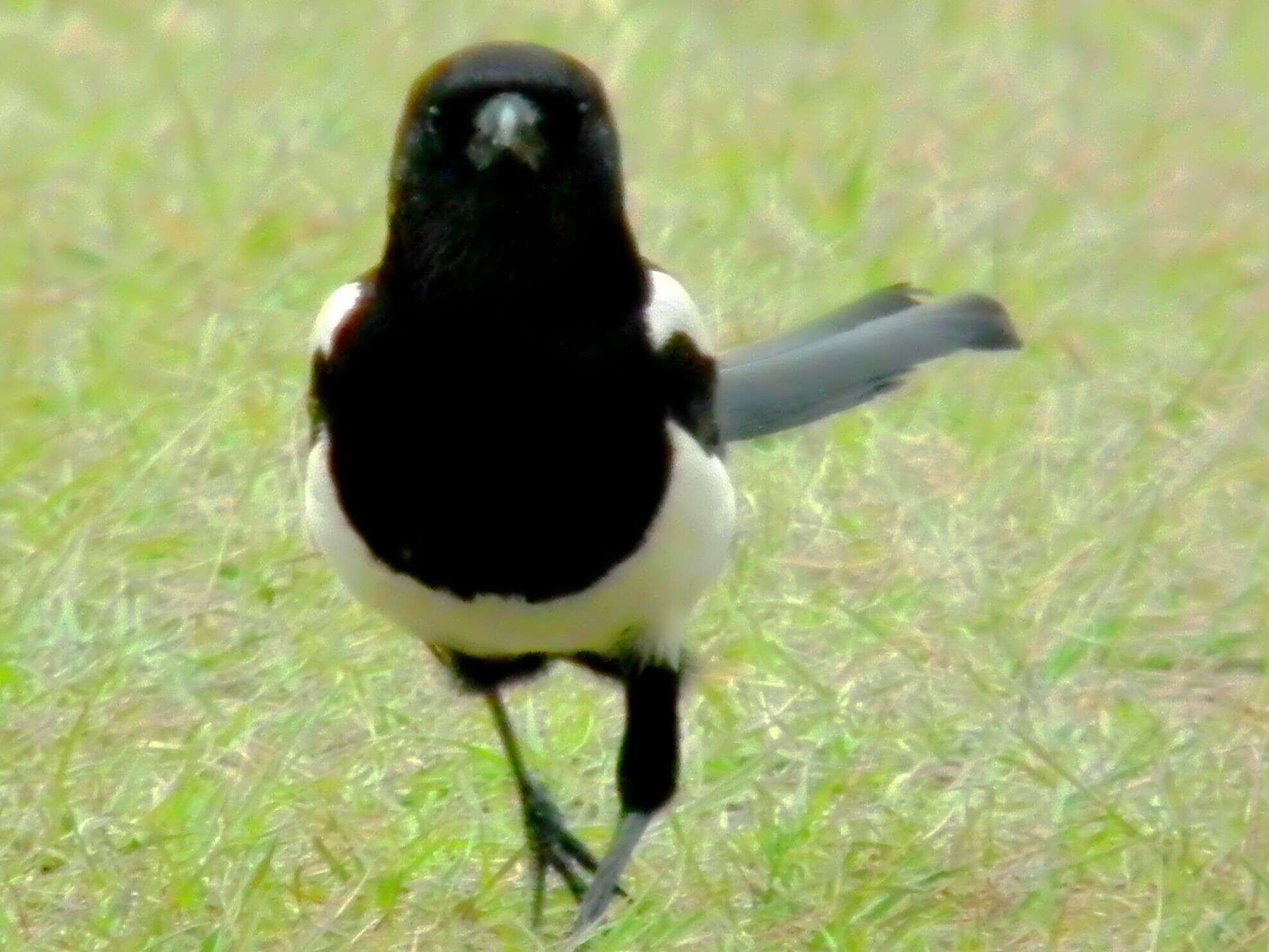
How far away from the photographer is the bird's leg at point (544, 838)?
2.78 m

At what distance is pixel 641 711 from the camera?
265 cm

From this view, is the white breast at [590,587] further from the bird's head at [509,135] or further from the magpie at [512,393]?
the bird's head at [509,135]

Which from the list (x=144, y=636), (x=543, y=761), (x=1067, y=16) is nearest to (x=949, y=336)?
(x=543, y=761)

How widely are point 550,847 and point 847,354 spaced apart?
0.83m

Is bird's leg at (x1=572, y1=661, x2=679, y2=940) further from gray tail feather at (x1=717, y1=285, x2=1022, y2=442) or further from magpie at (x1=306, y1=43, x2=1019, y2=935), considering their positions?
gray tail feather at (x1=717, y1=285, x2=1022, y2=442)

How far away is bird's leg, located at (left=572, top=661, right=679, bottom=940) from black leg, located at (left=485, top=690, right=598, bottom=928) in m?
0.11

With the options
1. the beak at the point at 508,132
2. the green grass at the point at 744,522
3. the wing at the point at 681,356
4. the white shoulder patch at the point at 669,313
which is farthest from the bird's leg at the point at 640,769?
the beak at the point at 508,132

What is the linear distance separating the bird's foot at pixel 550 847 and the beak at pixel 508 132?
2.74ft

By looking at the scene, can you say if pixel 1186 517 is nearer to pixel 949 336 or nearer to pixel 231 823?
pixel 949 336

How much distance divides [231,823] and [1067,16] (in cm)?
391

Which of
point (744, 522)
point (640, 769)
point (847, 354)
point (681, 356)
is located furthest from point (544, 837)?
point (744, 522)

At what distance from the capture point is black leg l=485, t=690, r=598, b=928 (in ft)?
9.13

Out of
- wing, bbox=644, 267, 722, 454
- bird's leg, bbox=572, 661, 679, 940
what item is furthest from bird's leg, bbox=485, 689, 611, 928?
wing, bbox=644, 267, 722, 454

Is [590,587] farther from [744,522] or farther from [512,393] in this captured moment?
A: [744,522]
